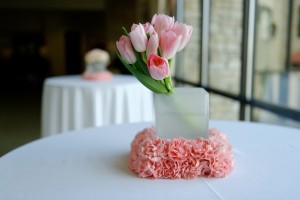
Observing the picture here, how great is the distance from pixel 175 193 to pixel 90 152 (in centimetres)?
45

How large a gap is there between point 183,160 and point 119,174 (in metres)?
0.20

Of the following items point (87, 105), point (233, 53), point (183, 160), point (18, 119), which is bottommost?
point (18, 119)

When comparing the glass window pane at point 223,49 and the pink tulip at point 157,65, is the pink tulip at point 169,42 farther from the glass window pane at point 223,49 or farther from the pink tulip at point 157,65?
the glass window pane at point 223,49

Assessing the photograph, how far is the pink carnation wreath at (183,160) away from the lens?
0.94 metres

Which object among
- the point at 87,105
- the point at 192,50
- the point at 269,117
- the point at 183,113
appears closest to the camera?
the point at 183,113

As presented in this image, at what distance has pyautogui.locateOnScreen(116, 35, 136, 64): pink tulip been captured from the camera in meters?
0.96

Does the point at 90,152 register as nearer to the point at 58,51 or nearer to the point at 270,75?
the point at 270,75

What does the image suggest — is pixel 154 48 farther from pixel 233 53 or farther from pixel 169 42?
pixel 233 53

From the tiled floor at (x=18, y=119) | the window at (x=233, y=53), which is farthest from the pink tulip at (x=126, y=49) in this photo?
the tiled floor at (x=18, y=119)

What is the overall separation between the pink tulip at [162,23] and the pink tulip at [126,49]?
0.31 feet

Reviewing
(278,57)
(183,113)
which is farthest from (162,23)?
(278,57)

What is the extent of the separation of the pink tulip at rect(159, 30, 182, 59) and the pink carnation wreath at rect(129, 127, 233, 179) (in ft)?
0.81

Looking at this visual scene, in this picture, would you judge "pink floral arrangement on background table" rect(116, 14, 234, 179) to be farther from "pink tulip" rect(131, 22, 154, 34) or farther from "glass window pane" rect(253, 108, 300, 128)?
"glass window pane" rect(253, 108, 300, 128)

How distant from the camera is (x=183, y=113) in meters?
1.04
